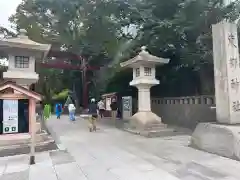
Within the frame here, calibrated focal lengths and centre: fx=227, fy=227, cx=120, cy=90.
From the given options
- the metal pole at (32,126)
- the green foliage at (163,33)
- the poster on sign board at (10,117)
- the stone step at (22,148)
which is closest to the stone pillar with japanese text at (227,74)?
the green foliage at (163,33)

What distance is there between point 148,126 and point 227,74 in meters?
4.70

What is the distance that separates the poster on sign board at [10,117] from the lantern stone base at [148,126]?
5334 millimetres

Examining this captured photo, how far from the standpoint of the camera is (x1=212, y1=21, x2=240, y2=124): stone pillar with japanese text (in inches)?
262

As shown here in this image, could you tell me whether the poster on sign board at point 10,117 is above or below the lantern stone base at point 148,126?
above

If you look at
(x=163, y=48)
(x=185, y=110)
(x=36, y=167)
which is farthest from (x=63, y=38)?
(x=36, y=167)

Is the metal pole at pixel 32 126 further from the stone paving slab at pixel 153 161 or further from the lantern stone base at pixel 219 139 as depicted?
the lantern stone base at pixel 219 139

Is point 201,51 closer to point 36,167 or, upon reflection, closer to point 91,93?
point 36,167

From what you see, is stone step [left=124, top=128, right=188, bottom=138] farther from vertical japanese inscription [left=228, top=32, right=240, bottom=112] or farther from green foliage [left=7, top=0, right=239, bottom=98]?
vertical japanese inscription [left=228, top=32, right=240, bottom=112]

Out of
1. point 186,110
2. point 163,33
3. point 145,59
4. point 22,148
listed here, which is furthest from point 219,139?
point 163,33

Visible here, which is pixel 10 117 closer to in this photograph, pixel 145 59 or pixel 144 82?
pixel 144 82

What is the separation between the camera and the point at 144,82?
10828 millimetres

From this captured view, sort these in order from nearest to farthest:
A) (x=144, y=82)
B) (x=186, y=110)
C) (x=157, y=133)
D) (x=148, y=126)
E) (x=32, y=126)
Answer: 1. (x=32, y=126)
2. (x=157, y=133)
3. (x=148, y=126)
4. (x=144, y=82)
5. (x=186, y=110)

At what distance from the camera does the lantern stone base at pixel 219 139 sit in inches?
231

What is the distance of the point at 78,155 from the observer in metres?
6.65
